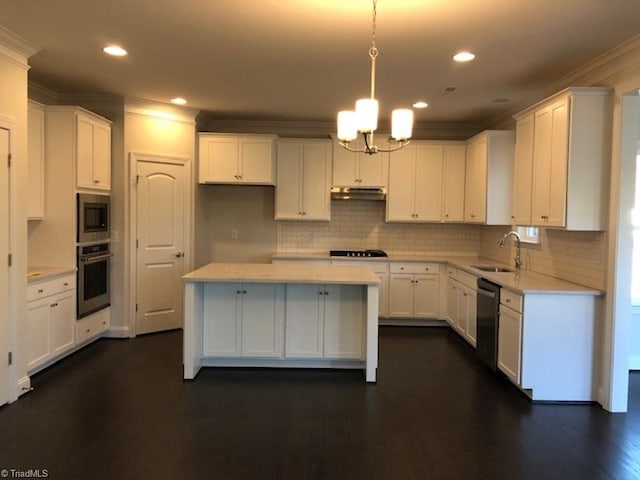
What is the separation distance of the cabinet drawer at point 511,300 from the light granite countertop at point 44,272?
399 cm

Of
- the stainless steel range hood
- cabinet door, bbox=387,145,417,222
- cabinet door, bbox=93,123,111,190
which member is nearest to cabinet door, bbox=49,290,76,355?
cabinet door, bbox=93,123,111,190

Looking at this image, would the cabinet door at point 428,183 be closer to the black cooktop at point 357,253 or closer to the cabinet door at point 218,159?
the black cooktop at point 357,253

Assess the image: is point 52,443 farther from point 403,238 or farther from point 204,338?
point 403,238

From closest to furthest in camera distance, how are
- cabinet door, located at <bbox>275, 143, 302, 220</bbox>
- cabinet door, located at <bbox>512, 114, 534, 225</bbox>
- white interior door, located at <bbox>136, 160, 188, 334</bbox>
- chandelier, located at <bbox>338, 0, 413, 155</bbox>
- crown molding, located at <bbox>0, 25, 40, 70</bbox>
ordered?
1. chandelier, located at <bbox>338, 0, 413, 155</bbox>
2. crown molding, located at <bbox>0, 25, 40, 70</bbox>
3. cabinet door, located at <bbox>512, 114, 534, 225</bbox>
4. white interior door, located at <bbox>136, 160, 188, 334</bbox>
5. cabinet door, located at <bbox>275, 143, 302, 220</bbox>

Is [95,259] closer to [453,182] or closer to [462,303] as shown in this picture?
[462,303]

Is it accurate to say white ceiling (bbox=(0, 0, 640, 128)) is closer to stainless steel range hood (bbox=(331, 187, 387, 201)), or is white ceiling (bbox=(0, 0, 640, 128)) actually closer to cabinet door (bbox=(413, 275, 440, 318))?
stainless steel range hood (bbox=(331, 187, 387, 201))

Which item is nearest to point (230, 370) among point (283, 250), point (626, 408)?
point (283, 250)

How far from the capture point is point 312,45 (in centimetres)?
349

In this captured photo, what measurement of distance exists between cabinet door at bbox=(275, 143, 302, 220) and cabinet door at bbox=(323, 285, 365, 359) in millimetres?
2287

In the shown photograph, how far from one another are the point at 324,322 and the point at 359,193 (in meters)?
2.50

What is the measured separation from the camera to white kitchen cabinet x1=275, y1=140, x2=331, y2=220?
6.20 metres

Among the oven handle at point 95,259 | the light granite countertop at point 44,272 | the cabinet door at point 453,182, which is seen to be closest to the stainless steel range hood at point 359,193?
the cabinet door at point 453,182

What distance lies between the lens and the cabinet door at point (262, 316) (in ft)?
13.6

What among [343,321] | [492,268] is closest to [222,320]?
[343,321]
